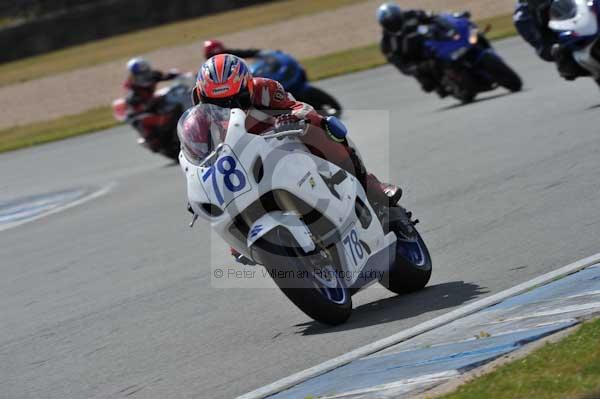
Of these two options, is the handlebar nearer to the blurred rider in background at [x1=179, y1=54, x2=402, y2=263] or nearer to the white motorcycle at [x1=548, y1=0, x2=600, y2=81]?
the blurred rider in background at [x1=179, y1=54, x2=402, y2=263]

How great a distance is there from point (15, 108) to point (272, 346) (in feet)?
75.6

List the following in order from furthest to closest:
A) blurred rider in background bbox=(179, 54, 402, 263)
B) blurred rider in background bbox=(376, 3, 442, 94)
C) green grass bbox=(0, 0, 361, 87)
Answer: green grass bbox=(0, 0, 361, 87) < blurred rider in background bbox=(376, 3, 442, 94) < blurred rider in background bbox=(179, 54, 402, 263)

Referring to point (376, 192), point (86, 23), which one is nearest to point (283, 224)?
point (376, 192)

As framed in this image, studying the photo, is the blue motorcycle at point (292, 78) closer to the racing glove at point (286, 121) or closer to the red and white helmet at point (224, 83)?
the red and white helmet at point (224, 83)

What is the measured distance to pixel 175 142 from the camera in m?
16.7

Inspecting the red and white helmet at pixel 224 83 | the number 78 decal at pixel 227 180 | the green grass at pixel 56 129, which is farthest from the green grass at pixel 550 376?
the green grass at pixel 56 129

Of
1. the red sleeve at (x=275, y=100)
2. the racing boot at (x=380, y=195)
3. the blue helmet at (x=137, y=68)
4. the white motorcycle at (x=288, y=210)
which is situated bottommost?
the blue helmet at (x=137, y=68)

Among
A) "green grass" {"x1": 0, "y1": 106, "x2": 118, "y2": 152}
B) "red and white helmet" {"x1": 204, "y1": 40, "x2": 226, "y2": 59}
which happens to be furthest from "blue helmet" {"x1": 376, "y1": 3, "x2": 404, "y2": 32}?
"green grass" {"x1": 0, "y1": 106, "x2": 118, "y2": 152}

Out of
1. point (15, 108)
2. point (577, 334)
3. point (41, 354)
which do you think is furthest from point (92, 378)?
point (15, 108)

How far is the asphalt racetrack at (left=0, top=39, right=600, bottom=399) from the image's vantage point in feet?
20.4

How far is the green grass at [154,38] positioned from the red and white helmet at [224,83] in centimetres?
2497

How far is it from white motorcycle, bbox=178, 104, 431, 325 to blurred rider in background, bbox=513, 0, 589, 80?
647cm

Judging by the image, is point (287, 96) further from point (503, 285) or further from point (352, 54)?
point (352, 54)

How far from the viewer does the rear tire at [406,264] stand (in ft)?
22.9
